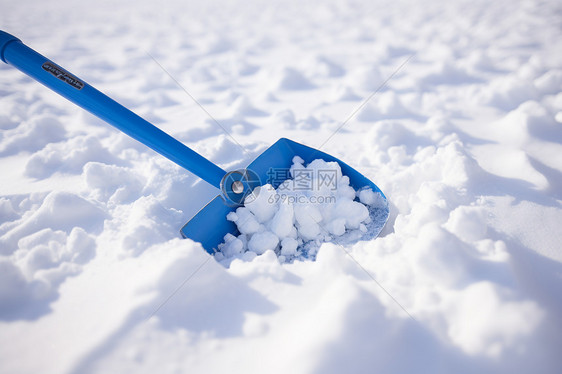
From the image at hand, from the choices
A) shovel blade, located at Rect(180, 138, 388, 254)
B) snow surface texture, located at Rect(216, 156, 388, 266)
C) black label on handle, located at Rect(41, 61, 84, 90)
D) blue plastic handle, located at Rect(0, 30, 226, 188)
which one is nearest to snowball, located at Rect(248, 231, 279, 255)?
snow surface texture, located at Rect(216, 156, 388, 266)

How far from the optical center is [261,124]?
167cm

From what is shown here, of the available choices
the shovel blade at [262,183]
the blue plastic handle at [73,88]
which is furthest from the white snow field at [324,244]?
the blue plastic handle at [73,88]

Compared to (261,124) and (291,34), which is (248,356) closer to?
(261,124)

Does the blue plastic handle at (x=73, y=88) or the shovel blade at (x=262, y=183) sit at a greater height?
the blue plastic handle at (x=73, y=88)

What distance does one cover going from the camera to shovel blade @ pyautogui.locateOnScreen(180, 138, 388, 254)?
981 millimetres

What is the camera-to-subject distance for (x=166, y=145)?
1.01 m

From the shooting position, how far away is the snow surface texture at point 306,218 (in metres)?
0.98

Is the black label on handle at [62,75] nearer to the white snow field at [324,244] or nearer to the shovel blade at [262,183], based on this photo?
the white snow field at [324,244]

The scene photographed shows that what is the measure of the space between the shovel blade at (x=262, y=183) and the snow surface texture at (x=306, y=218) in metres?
0.02

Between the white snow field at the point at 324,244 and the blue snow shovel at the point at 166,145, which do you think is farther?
the blue snow shovel at the point at 166,145

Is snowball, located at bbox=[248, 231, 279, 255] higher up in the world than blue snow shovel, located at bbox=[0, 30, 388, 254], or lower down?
lower down

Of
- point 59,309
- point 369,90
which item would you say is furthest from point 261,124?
point 59,309

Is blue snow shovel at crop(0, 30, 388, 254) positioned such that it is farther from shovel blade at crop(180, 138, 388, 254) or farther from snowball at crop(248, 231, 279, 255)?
snowball at crop(248, 231, 279, 255)

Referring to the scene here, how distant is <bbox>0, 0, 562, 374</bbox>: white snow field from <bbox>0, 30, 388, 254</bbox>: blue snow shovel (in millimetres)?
83
